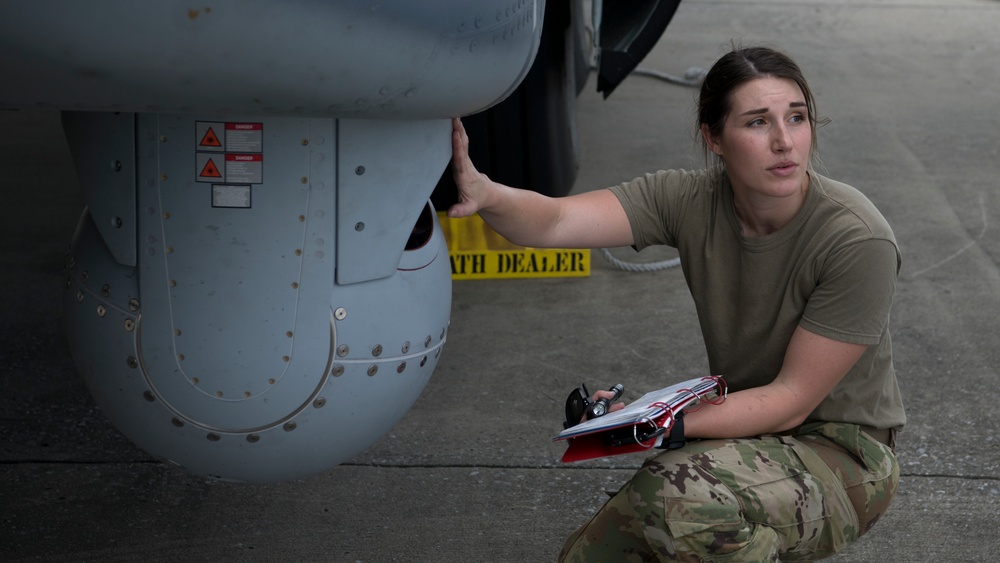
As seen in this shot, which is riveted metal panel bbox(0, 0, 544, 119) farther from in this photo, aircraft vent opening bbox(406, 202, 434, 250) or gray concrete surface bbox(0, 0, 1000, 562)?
gray concrete surface bbox(0, 0, 1000, 562)

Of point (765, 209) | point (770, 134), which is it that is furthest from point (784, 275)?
point (770, 134)

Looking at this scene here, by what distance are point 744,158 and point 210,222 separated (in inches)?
34.2

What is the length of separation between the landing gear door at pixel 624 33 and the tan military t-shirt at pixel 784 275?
4.59ft

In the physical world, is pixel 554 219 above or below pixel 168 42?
below

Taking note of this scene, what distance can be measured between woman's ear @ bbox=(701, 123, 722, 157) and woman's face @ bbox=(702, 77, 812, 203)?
0.07 meters

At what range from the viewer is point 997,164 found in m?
5.12

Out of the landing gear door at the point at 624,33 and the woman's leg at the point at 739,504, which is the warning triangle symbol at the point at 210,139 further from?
the landing gear door at the point at 624,33

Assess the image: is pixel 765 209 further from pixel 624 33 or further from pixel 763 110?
pixel 624 33

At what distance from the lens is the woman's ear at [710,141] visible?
1914 millimetres

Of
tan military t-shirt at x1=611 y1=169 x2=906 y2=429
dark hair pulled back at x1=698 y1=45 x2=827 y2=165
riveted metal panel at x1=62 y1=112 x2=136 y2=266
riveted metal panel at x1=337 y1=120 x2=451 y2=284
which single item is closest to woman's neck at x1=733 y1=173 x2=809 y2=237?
tan military t-shirt at x1=611 y1=169 x2=906 y2=429

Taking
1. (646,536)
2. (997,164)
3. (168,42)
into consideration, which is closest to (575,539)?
(646,536)

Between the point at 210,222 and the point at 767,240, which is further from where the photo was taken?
the point at 767,240

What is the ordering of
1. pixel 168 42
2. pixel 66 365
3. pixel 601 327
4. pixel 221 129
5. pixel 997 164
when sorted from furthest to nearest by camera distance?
pixel 997 164 < pixel 601 327 < pixel 66 365 < pixel 221 129 < pixel 168 42

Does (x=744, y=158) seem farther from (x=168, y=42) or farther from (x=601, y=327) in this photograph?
(x=601, y=327)
